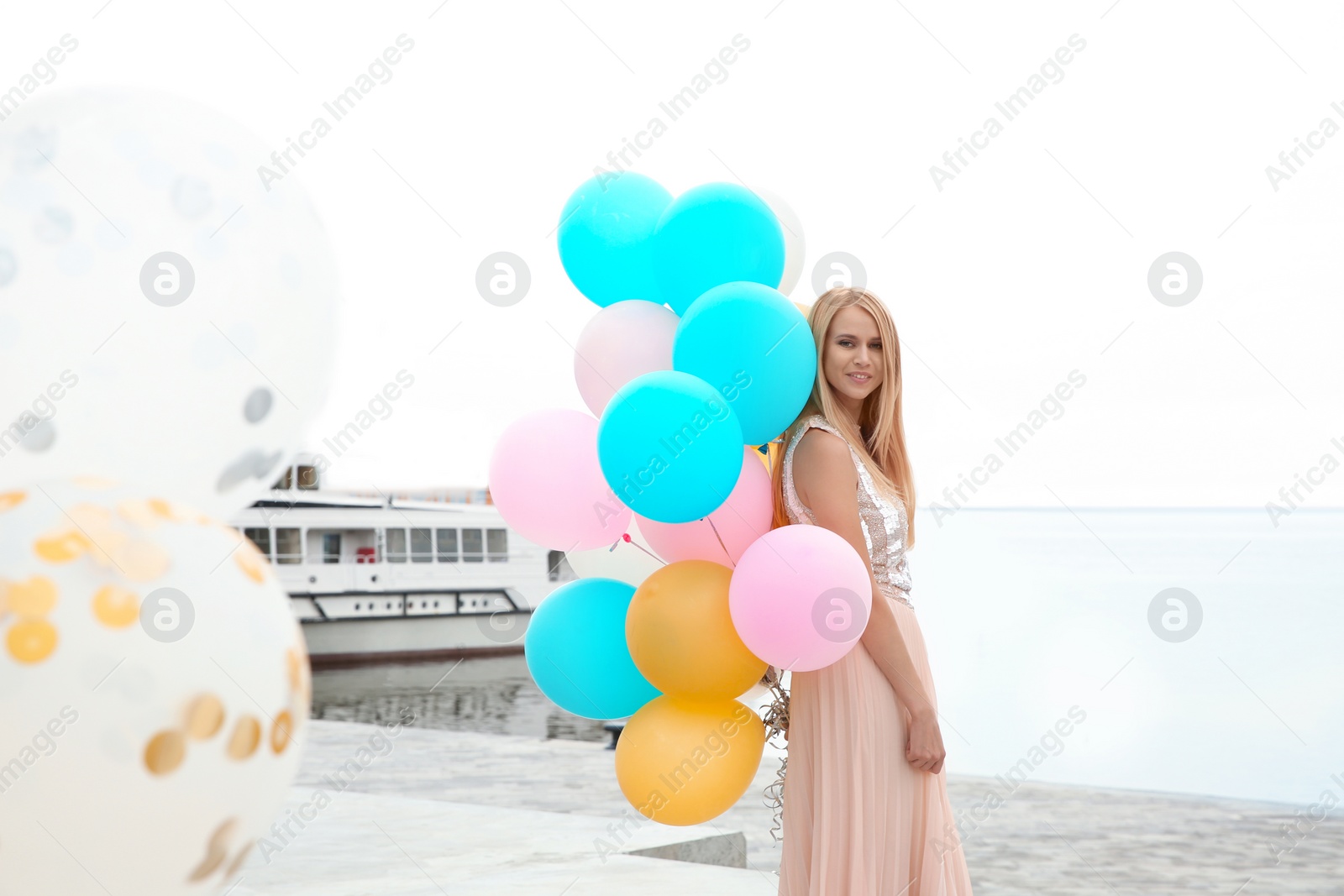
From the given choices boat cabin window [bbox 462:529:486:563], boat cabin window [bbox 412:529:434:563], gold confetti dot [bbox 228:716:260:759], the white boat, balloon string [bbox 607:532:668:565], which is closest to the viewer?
gold confetti dot [bbox 228:716:260:759]

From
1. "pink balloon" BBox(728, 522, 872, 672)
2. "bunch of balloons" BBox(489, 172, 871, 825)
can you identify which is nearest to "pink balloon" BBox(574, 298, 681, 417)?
"bunch of balloons" BBox(489, 172, 871, 825)

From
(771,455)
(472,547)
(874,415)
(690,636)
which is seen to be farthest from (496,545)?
(690,636)

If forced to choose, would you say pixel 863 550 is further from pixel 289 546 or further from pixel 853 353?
pixel 289 546

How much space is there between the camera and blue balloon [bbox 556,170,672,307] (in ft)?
8.88

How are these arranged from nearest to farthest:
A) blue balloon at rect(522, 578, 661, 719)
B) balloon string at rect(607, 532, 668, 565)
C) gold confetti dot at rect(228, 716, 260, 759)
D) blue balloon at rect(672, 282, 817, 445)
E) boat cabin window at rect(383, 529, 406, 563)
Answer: gold confetti dot at rect(228, 716, 260, 759), blue balloon at rect(672, 282, 817, 445), blue balloon at rect(522, 578, 661, 719), balloon string at rect(607, 532, 668, 565), boat cabin window at rect(383, 529, 406, 563)

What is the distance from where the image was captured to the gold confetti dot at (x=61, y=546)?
1438 mm

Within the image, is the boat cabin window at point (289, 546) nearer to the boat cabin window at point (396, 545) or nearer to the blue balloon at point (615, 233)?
the boat cabin window at point (396, 545)

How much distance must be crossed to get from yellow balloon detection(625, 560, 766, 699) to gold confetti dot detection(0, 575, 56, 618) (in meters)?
1.25

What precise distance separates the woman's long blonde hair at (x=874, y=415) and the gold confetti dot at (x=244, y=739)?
1306mm

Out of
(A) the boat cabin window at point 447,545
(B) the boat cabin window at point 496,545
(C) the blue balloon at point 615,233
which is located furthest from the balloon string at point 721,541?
(B) the boat cabin window at point 496,545

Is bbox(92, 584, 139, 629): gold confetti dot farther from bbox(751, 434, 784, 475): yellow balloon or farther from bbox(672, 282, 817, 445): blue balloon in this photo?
bbox(751, 434, 784, 475): yellow balloon

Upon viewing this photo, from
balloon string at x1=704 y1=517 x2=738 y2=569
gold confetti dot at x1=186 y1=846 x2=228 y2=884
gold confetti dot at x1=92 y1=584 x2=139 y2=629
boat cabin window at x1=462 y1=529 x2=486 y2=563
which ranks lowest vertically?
boat cabin window at x1=462 y1=529 x2=486 y2=563

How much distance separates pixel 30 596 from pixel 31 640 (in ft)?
0.18

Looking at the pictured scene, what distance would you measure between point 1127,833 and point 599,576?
3.90m
